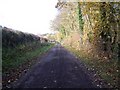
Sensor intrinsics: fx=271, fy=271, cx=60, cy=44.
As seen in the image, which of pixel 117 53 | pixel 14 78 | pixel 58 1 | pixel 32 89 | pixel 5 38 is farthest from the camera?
pixel 58 1

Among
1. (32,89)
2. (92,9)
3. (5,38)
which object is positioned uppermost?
(92,9)

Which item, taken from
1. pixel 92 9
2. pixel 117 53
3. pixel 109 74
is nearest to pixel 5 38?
pixel 92 9

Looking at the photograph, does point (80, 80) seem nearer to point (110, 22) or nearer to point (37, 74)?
point (37, 74)

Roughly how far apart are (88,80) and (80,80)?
396 millimetres

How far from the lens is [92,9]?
26078mm

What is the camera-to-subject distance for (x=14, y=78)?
1424 cm

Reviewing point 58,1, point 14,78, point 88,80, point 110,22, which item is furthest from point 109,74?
point 58,1

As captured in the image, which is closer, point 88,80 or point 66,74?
point 88,80

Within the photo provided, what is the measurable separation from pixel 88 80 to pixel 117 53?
775 cm

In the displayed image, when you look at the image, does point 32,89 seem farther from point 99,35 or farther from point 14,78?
point 99,35

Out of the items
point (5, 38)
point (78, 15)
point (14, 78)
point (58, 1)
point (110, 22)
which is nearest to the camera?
point (14, 78)

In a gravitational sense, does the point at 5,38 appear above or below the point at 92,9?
below

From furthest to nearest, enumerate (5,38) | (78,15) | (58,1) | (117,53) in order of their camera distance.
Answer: (78,15), (58,1), (5,38), (117,53)

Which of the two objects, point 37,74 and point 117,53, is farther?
point 117,53
